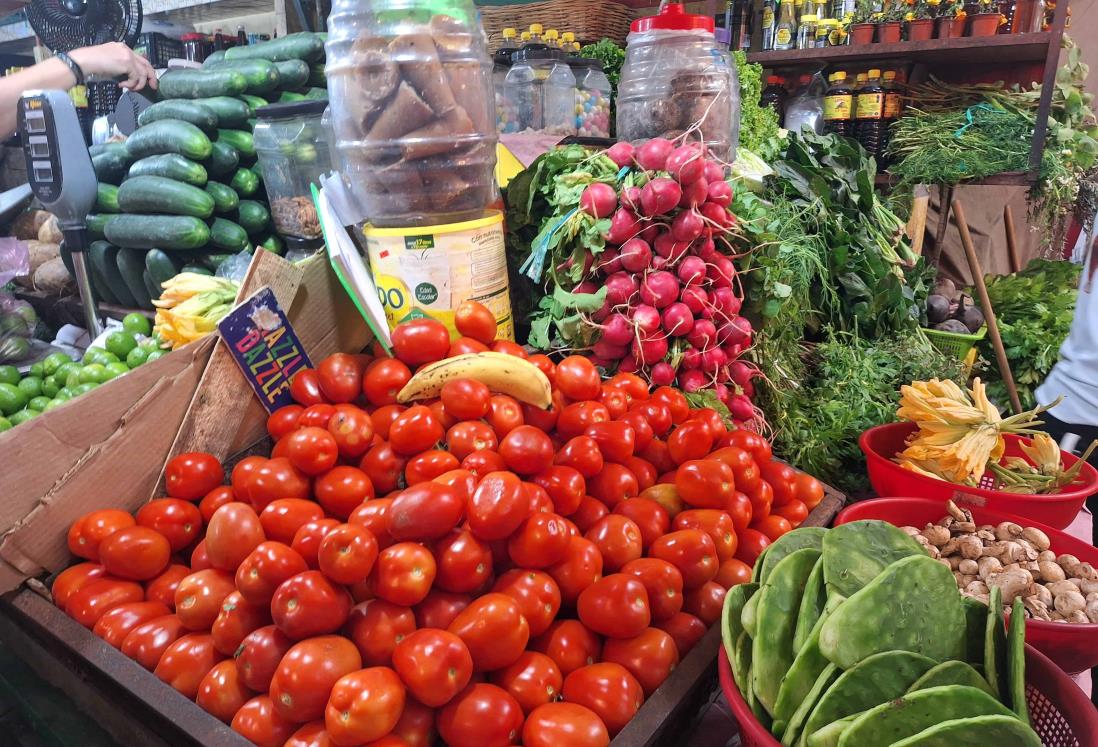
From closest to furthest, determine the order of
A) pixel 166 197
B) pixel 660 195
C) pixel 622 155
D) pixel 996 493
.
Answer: pixel 996 493 < pixel 660 195 < pixel 622 155 < pixel 166 197

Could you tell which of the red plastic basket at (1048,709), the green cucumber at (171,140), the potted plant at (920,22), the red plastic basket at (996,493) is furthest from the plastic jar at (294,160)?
the potted plant at (920,22)

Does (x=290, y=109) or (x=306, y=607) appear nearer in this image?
(x=306, y=607)

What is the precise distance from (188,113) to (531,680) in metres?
2.93

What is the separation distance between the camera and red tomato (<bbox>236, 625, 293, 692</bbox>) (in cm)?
95

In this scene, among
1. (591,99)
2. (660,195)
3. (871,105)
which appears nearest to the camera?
(660,195)

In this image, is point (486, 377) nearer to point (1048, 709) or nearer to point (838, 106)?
point (1048, 709)

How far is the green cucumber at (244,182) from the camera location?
2.96m

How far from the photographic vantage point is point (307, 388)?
1.58 m

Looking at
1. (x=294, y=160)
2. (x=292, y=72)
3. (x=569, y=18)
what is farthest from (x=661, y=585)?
(x=569, y=18)

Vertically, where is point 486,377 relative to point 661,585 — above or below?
above

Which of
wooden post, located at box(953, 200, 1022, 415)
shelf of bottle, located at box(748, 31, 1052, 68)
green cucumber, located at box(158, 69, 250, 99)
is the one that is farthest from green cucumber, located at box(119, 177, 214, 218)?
shelf of bottle, located at box(748, 31, 1052, 68)

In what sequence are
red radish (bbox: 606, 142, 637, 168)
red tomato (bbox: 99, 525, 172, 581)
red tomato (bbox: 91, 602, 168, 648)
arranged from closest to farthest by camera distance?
1. red tomato (bbox: 91, 602, 168, 648)
2. red tomato (bbox: 99, 525, 172, 581)
3. red radish (bbox: 606, 142, 637, 168)

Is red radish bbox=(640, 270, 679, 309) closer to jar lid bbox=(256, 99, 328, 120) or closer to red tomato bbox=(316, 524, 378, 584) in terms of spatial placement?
red tomato bbox=(316, 524, 378, 584)

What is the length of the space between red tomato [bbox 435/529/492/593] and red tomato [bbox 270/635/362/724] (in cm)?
19
